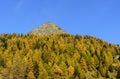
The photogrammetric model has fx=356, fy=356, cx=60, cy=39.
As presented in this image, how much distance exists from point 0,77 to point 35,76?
19.0 meters

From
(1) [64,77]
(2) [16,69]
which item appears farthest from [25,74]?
(1) [64,77]

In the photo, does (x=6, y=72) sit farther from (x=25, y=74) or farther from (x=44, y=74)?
(x=44, y=74)

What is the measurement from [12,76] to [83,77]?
39685mm

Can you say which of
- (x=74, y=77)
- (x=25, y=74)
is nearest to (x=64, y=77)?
(x=74, y=77)

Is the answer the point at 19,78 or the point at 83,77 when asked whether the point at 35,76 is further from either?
the point at 83,77

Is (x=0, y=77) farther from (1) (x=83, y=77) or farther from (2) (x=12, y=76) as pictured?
(1) (x=83, y=77)

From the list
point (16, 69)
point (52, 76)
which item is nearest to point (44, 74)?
point (52, 76)

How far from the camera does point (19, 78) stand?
19138 cm

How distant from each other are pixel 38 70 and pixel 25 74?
24.9 ft

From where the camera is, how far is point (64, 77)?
19975 cm

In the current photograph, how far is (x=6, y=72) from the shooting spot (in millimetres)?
199000

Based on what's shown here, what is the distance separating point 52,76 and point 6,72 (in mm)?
26453

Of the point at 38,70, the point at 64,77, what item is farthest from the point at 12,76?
the point at 64,77

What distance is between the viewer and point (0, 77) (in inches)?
7594
